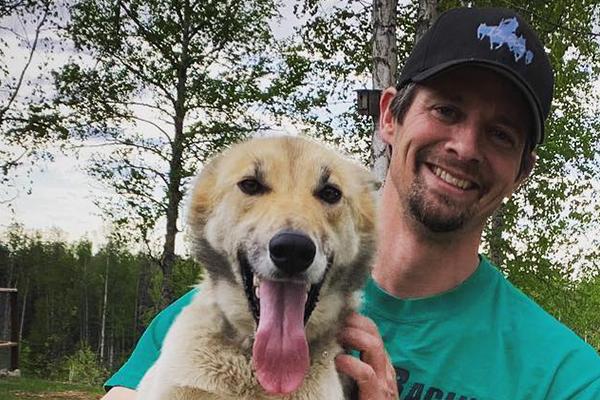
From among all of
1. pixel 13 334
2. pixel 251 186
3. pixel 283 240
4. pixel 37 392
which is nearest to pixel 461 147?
pixel 251 186

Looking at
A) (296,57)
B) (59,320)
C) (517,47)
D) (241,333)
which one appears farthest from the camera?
(59,320)

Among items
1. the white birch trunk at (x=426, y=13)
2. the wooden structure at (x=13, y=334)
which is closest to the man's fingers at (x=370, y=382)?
the white birch trunk at (x=426, y=13)

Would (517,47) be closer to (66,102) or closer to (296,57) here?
(296,57)

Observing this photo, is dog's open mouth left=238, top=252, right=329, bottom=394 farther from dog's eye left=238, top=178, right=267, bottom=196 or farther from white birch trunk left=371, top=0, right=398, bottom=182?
white birch trunk left=371, top=0, right=398, bottom=182

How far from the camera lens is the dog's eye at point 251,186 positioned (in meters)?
2.94

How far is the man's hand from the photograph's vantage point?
8.65ft

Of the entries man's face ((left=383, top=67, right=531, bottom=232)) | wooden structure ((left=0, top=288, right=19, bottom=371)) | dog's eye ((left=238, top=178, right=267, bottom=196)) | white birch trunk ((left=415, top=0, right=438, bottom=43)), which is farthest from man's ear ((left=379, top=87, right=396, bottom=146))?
wooden structure ((left=0, top=288, right=19, bottom=371))

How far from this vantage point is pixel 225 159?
10.3ft

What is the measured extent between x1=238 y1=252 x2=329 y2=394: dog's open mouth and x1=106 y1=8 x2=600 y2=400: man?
23 centimetres

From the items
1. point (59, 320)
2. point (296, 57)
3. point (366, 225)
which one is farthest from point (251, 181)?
point (59, 320)

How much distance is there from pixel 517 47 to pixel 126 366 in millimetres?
2140

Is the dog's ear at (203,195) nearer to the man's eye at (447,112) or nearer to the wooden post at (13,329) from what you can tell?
the man's eye at (447,112)

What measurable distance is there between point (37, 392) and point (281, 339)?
22.5 m

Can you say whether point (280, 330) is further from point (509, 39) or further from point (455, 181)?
point (509, 39)
